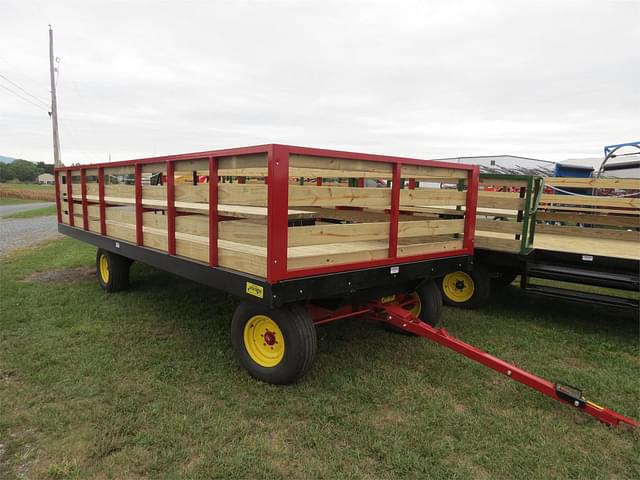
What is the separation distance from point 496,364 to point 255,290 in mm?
1698

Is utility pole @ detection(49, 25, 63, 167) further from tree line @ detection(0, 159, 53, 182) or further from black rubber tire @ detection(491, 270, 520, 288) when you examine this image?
tree line @ detection(0, 159, 53, 182)

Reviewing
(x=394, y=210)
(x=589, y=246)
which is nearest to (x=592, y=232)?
(x=589, y=246)

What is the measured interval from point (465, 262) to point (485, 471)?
2.06 meters

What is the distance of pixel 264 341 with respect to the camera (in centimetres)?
333

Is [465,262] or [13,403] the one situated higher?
[465,262]

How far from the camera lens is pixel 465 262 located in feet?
13.4

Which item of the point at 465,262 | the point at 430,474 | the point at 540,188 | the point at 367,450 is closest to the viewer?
the point at 430,474

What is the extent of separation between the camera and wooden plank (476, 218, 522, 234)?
15.6 feet


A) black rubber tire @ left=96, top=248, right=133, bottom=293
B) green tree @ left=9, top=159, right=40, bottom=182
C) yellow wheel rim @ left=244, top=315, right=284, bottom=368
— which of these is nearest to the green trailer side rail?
yellow wheel rim @ left=244, top=315, right=284, bottom=368

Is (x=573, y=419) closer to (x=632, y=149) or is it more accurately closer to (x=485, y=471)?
(x=485, y=471)

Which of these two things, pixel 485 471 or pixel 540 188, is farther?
pixel 540 188

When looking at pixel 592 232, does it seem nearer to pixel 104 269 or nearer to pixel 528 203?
pixel 528 203

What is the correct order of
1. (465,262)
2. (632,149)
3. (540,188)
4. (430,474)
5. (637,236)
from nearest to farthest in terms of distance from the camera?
(430,474), (465,262), (540,188), (637,236), (632,149)

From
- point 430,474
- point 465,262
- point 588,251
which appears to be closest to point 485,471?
point 430,474
